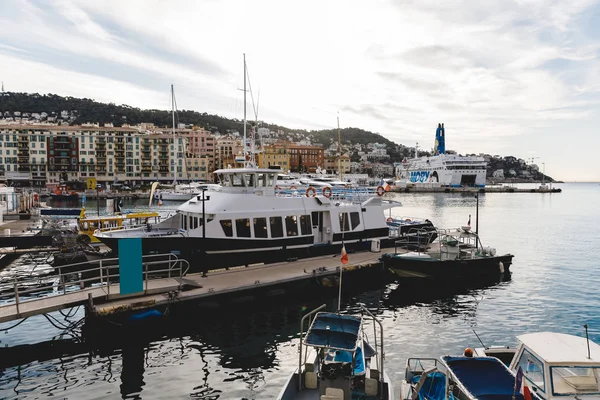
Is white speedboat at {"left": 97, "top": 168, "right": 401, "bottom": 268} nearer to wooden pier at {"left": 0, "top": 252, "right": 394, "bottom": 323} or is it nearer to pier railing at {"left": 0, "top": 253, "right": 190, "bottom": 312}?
pier railing at {"left": 0, "top": 253, "right": 190, "bottom": 312}

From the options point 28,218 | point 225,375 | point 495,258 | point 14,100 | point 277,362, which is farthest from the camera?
point 14,100

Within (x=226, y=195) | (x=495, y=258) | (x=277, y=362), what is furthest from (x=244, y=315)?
(x=495, y=258)

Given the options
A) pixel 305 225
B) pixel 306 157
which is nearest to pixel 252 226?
pixel 305 225

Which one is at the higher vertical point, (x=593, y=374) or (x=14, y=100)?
(x=14, y=100)

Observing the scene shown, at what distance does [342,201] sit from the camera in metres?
24.2

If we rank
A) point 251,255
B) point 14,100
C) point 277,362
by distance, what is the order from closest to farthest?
point 277,362
point 251,255
point 14,100

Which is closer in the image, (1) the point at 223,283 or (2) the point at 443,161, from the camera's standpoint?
(1) the point at 223,283

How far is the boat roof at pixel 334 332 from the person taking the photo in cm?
917

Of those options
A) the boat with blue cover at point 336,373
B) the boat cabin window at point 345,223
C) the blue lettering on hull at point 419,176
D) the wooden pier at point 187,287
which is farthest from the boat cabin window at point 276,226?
the blue lettering on hull at point 419,176

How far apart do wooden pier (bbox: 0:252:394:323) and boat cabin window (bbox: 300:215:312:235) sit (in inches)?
61.2

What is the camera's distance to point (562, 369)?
25.8ft

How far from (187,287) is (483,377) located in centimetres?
1115

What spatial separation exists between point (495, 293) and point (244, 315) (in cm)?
1369

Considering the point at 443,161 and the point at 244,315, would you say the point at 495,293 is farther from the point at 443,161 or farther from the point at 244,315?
the point at 443,161
